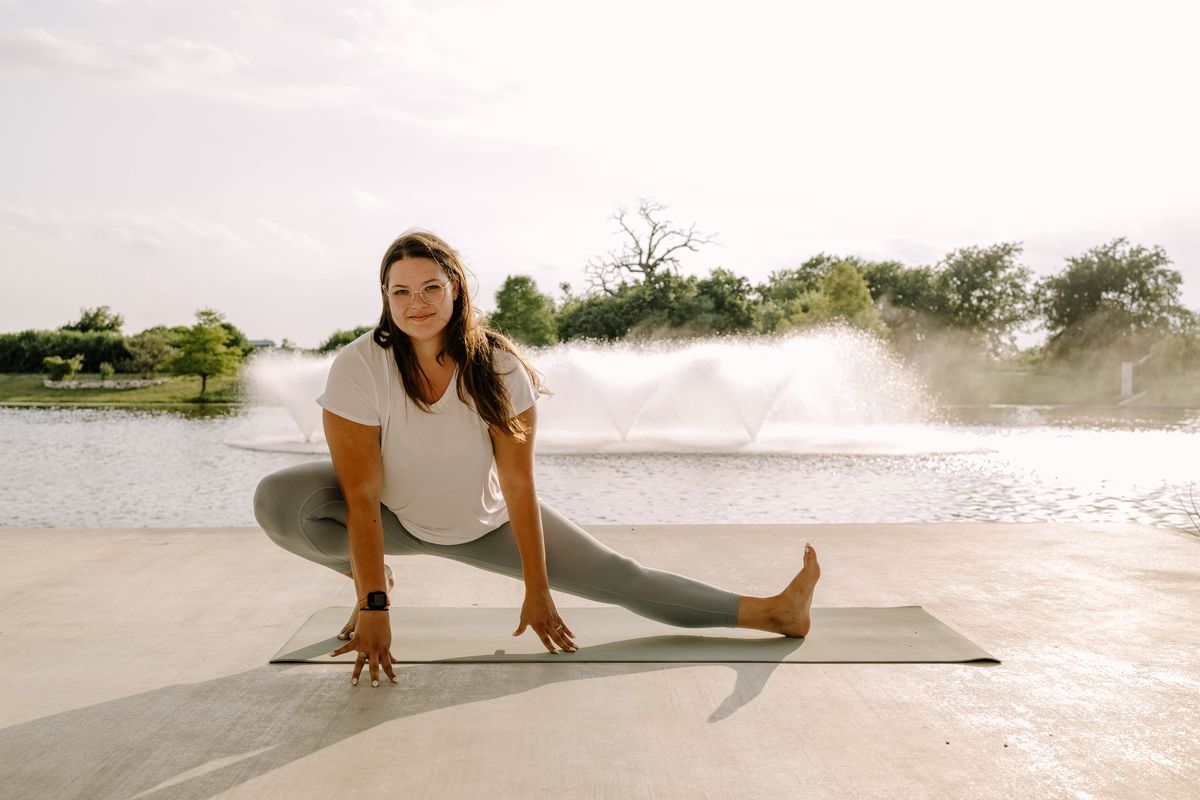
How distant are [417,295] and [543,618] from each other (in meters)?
0.80

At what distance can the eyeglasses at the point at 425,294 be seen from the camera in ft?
7.93

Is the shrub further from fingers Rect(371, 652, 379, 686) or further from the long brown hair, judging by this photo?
fingers Rect(371, 652, 379, 686)

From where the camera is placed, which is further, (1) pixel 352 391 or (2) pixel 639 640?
(2) pixel 639 640

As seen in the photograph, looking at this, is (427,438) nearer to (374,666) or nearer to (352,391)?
(352,391)

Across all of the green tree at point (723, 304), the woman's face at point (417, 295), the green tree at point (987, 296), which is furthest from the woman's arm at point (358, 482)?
the green tree at point (987, 296)

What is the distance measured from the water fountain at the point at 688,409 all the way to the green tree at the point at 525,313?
13442 millimetres

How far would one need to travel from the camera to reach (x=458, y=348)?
A: 8.10 ft

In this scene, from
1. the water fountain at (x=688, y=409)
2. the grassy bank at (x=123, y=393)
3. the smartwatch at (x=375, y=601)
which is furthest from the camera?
the grassy bank at (x=123, y=393)

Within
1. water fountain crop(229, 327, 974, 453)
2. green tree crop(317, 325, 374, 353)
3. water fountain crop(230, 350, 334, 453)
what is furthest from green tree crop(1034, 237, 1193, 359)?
water fountain crop(230, 350, 334, 453)

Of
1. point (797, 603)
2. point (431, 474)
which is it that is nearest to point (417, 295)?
point (431, 474)

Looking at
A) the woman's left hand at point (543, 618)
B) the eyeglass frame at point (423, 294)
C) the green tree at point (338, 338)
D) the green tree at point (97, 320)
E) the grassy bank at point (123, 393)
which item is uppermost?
the green tree at point (97, 320)

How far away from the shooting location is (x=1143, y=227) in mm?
38938

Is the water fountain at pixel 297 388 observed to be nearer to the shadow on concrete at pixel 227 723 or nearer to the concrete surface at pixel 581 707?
the concrete surface at pixel 581 707

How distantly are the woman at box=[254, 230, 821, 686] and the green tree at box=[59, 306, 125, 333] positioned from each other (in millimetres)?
42734
